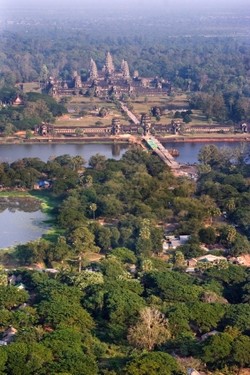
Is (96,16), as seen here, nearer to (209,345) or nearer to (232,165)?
(232,165)

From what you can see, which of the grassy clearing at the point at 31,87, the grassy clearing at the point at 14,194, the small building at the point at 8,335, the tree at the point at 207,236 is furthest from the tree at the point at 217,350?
the grassy clearing at the point at 31,87

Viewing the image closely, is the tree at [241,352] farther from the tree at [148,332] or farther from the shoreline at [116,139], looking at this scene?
the shoreline at [116,139]

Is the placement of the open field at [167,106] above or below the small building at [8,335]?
below

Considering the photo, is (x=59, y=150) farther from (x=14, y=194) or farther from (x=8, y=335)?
(x=8, y=335)

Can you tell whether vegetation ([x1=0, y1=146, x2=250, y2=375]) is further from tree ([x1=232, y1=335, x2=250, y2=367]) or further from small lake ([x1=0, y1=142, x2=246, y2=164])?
small lake ([x1=0, y1=142, x2=246, y2=164])

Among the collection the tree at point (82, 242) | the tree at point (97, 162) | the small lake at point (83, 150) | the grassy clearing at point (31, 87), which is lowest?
the grassy clearing at point (31, 87)

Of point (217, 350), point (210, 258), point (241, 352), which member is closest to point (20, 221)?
point (210, 258)

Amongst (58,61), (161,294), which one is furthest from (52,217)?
(58,61)
